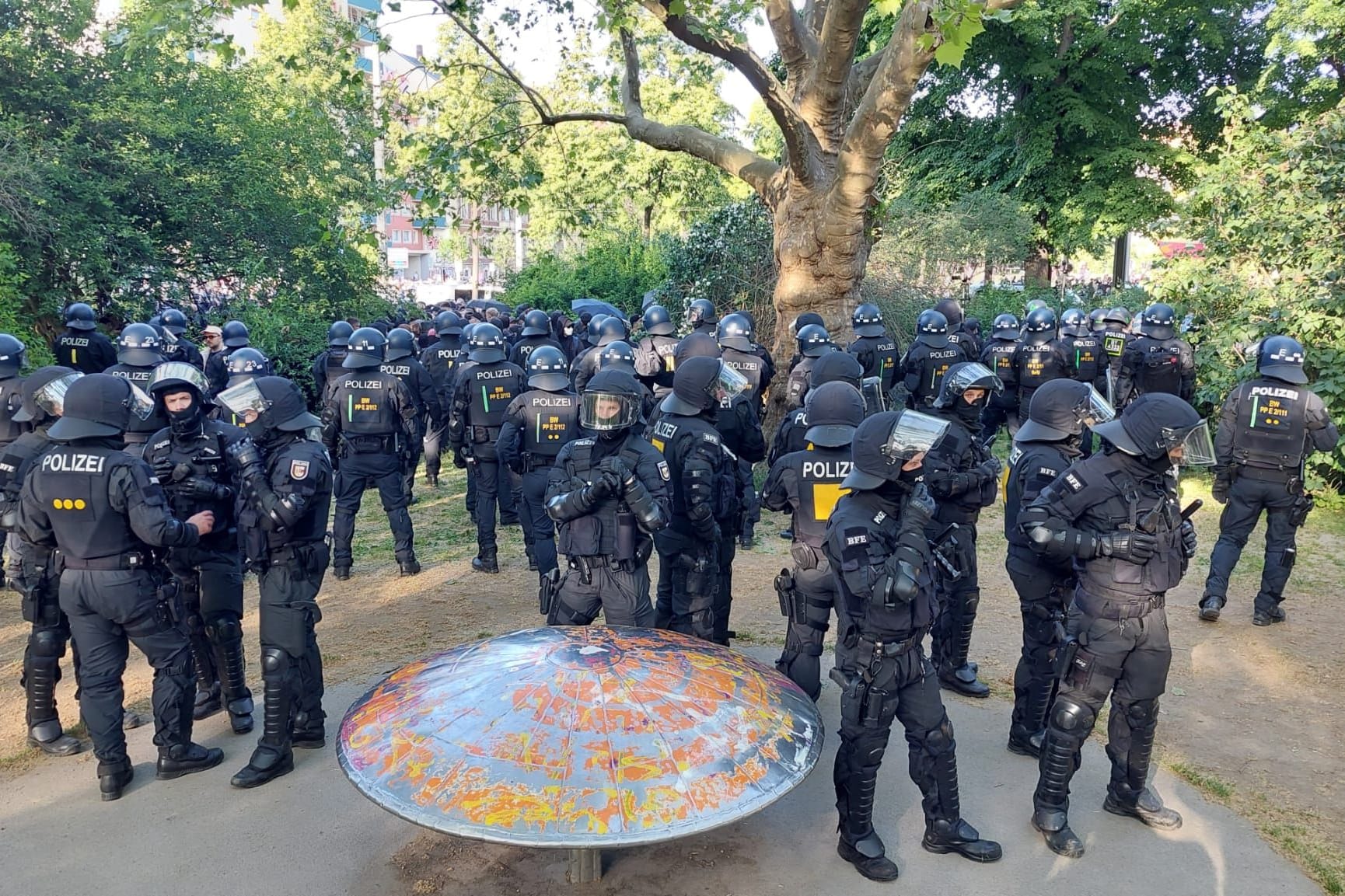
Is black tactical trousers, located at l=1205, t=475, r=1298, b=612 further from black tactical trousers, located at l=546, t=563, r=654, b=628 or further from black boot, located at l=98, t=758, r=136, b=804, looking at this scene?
black boot, located at l=98, t=758, r=136, b=804

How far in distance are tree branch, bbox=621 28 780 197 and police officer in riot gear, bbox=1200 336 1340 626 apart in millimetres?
6751

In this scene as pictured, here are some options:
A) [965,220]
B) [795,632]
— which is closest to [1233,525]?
[795,632]

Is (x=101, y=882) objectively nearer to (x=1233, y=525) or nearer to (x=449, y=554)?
(x=449, y=554)

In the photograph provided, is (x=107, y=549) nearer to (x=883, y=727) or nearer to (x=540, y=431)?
(x=540, y=431)

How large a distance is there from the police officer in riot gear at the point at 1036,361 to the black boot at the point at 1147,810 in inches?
286

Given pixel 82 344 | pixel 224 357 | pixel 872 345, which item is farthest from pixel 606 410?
pixel 82 344

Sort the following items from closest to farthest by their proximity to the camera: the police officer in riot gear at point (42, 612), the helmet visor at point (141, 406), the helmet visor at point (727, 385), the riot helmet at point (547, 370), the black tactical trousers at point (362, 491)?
the police officer in riot gear at point (42, 612) < the helmet visor at point (141, 406) < the helmet visor at point (727, 385) < the riot helmet at point (547, 370) < the black tactical trousers at point (362, 491)

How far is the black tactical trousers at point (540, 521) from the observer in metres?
7.94

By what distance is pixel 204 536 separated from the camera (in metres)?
5.58

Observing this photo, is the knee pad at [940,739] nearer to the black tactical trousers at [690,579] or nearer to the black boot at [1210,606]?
the black tactical trousers at [690,579]

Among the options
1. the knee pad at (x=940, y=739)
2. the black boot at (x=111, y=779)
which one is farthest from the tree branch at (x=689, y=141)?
the black boot at (x=111, y=779)

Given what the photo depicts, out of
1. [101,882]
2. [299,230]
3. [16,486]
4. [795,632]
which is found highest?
[299,230]

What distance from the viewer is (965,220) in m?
20.5

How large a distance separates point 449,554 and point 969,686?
5586mm
